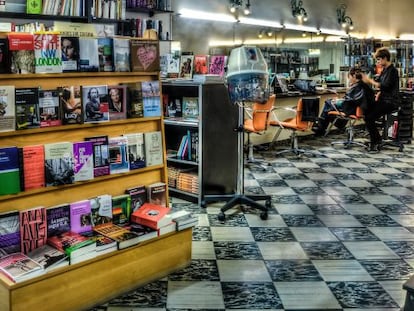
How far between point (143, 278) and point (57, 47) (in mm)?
1510

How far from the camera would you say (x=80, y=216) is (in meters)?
3.06

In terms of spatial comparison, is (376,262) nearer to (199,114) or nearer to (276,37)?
(199,114)

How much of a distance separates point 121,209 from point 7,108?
1.02 m

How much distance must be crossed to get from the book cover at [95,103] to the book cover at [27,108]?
323 millimetres

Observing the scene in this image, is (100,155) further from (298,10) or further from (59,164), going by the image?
(298,10)

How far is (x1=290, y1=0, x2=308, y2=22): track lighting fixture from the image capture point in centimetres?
951

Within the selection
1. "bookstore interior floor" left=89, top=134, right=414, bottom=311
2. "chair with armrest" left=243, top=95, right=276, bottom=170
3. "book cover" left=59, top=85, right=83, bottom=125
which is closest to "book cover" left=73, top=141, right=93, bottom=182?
"book cover" left=59, top=85, right=83, bottom=125

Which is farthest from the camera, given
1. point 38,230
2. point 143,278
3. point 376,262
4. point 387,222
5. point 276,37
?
point 276,37

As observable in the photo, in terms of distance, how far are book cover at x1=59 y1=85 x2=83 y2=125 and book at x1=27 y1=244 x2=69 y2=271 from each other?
759 mm

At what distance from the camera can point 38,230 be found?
9.34 ft

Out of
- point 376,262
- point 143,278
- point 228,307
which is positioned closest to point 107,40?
point 143,278

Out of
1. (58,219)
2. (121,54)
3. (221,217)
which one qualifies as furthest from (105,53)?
(221,217)

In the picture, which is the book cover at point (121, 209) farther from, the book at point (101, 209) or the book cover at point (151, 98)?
the book cover at point (151, 98)

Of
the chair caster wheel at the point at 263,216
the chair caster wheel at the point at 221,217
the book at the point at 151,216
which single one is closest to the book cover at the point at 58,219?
the book at the point at 151,216
